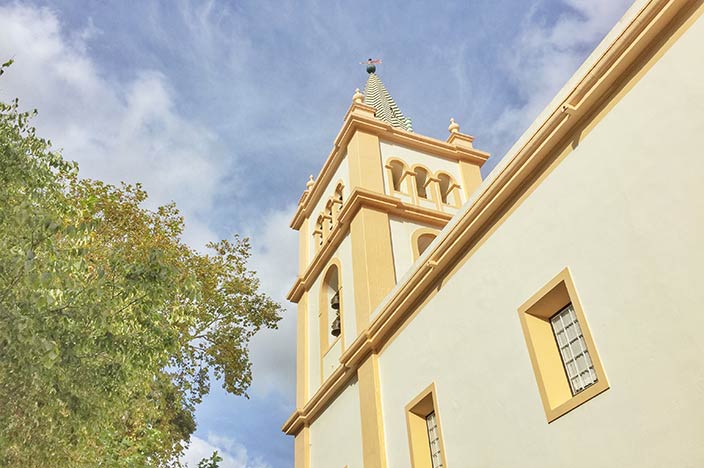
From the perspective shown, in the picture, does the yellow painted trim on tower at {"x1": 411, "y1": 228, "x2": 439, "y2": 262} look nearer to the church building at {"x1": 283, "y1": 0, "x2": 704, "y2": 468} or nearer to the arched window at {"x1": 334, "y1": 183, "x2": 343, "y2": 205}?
the church building at {"x1": 283, "y1": 0, "x2": 704, "y2": 468}

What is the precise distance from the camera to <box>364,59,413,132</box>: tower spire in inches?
872

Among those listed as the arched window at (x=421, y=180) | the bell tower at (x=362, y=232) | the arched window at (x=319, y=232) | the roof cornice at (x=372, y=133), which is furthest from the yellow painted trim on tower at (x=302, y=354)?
the arched window at (x=421, y=180)

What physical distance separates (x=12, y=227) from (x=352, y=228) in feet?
28.1

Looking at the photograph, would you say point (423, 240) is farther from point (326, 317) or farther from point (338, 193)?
point (338, 193)

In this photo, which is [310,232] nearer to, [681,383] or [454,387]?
[454,387]

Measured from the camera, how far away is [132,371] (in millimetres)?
7797

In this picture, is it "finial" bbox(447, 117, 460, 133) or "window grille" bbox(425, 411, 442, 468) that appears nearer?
"window grille" bbox(425, 411, 442, 468)

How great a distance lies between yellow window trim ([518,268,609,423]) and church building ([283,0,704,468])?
20 millimetres

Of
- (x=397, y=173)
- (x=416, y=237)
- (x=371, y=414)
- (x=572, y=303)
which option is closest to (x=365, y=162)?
(x=397, y=173)

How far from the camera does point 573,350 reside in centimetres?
720

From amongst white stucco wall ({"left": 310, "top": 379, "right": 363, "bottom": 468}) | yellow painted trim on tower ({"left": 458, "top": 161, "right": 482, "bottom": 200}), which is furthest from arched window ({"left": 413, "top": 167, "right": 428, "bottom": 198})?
white stucco wall ({"left": 310, "top": 379, "right": 363, "bottom": 468})

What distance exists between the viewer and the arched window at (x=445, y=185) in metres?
17.8

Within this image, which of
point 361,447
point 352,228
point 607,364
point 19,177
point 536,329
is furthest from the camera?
point 352,228

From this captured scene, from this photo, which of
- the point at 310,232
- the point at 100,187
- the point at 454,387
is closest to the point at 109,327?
the point at 454,387
